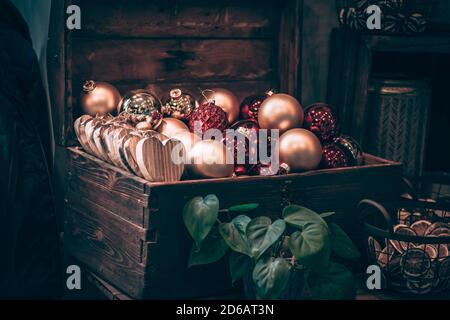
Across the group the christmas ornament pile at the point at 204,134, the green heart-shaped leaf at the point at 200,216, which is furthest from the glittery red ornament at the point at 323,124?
the green heart-shaped leaf at the point at 200,216

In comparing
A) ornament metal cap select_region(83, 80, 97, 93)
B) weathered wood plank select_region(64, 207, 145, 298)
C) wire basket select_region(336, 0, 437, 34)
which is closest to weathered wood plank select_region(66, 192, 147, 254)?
weathered wood plank select_region(64, 207, 145, 298)

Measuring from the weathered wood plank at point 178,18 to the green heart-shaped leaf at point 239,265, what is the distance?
3.15ft

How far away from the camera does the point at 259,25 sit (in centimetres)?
274

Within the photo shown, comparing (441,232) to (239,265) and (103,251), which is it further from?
(103,251)

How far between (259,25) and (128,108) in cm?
68

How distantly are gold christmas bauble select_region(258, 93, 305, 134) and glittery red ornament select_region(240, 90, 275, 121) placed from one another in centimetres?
13

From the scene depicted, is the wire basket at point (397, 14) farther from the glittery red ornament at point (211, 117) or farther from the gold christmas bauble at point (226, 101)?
the glittery red ornament at point (211, 117)

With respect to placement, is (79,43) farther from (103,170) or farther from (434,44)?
(434,44)

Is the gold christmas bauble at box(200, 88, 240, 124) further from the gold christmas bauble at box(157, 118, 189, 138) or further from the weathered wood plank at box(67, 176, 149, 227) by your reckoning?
the weathered wood plank at box(67, 176, 149, 227)

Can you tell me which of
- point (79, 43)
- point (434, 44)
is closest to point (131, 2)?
point (79, 43)

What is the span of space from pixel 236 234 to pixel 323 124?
0.58m

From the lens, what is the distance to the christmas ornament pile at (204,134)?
201 centimetres

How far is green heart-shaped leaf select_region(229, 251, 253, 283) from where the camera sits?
194cm
